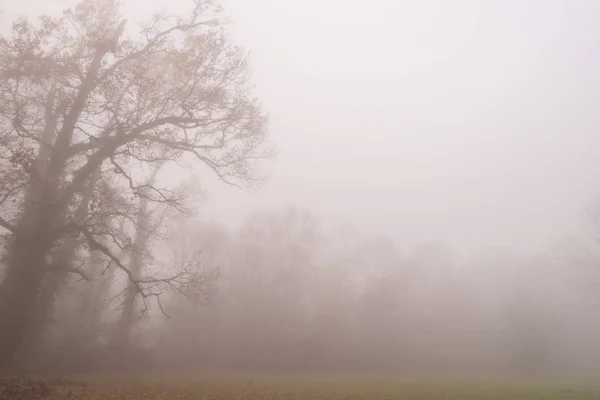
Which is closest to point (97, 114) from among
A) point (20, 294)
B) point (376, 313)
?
point (20, 294)

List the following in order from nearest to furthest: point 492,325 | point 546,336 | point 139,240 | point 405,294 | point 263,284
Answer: point 139,240 → point 546,336 → point 492,325 → point 263,284 → point 405,294

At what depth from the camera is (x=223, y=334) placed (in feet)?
174

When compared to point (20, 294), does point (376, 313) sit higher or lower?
higher

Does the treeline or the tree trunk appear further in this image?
the treeline

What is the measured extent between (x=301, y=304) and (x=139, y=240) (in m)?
31.0

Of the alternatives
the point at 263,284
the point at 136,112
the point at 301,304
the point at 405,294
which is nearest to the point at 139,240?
the point at 136,112

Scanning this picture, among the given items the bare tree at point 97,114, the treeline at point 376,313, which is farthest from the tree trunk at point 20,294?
the treeline at point 376,313

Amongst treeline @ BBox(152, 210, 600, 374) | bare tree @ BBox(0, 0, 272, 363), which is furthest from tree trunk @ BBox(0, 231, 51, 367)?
treeline @ BBox(152, 210, 600, 374)

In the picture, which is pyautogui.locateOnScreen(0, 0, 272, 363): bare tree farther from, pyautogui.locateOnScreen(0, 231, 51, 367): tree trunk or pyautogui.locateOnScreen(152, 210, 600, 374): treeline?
pyautogui.locateOnScreen(152, 210, 600, 374): treeline

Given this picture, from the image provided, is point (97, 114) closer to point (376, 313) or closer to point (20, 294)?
point (20, 294)

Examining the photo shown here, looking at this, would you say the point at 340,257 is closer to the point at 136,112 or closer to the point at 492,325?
the point at 492,325

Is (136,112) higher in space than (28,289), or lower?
higher

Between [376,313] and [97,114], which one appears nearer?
[97,114]

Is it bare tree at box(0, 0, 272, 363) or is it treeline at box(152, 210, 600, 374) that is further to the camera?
treeline at box(152, 210, 600, 374)
